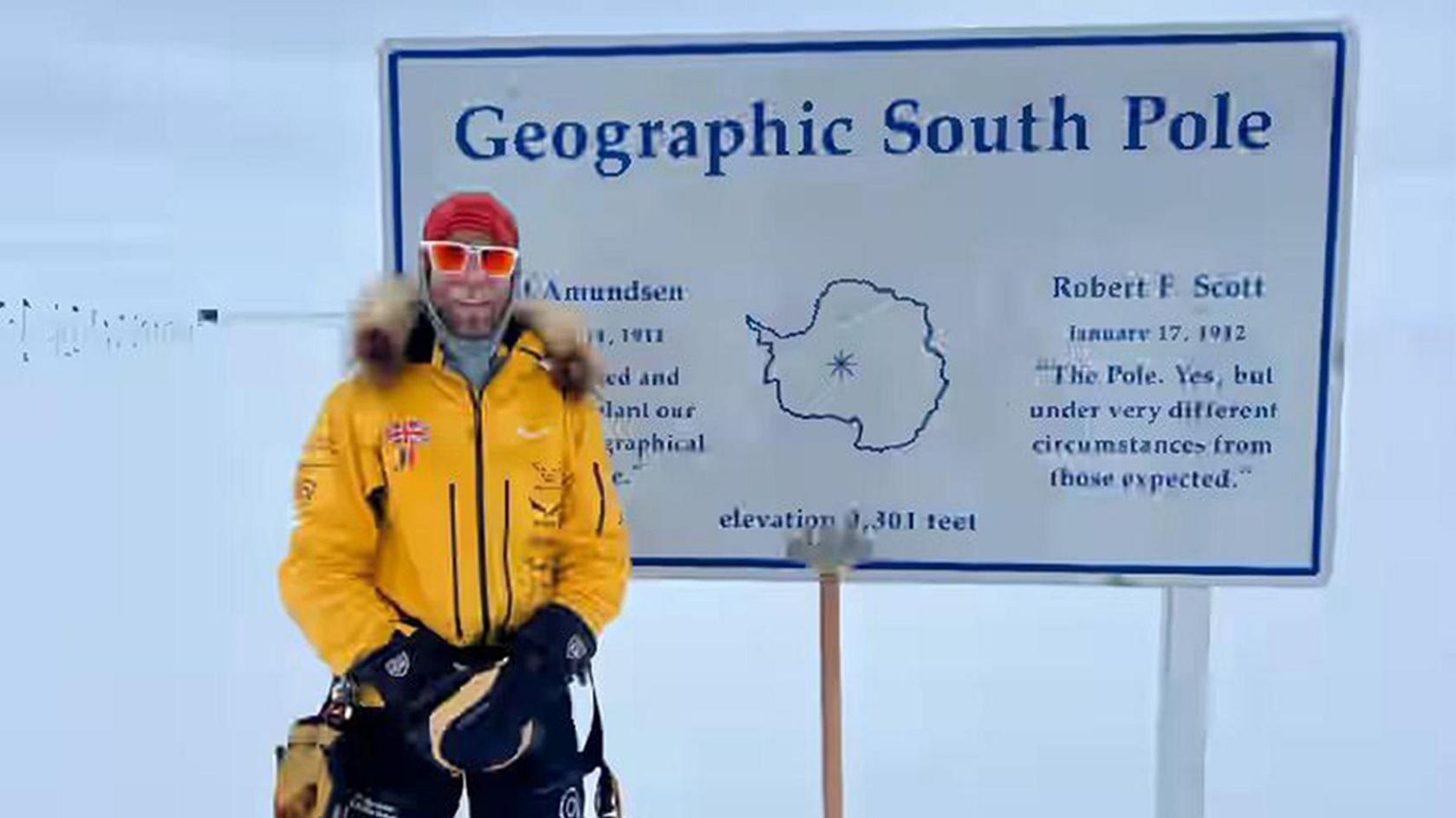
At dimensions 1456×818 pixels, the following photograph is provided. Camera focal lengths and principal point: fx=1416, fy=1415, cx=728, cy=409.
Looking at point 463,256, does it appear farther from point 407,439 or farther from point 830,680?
point 830,680

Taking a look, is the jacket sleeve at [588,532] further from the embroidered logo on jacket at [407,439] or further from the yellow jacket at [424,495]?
the embroidered logo on jacket at [407,439]

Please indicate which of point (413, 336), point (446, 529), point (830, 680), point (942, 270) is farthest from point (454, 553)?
point (942, 270)

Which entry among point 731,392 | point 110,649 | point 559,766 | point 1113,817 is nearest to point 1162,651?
point 1113,817

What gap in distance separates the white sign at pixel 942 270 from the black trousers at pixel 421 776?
1.95 feet

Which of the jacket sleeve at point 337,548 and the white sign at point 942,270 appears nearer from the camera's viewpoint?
the jacket sleeve at point 337,548

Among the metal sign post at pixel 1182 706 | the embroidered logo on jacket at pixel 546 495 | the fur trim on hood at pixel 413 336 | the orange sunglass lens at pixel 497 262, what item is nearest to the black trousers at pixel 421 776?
the embroidered logo on jacket at pixel 546 495

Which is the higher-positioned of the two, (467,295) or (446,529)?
(467,295)

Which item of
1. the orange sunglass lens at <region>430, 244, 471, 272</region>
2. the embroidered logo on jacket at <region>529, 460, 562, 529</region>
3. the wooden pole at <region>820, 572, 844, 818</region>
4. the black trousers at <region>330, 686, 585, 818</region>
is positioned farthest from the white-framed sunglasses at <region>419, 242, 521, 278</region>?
the wooden pole at <region>820, 572, 844, 818</region>

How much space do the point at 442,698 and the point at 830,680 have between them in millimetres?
850

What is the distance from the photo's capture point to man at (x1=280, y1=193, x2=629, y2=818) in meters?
2.19

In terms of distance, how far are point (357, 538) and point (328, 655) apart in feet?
0.62

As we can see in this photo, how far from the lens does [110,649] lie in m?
4.86

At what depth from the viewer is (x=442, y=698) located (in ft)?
7.23

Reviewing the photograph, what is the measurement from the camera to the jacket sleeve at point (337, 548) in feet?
7.22
